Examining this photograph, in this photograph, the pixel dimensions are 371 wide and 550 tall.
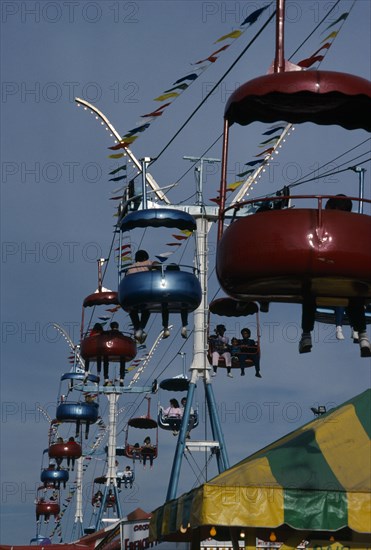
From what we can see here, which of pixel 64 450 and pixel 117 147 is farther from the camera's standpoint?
pixel 64 450

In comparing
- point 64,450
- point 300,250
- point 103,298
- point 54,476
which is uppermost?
point 103,298

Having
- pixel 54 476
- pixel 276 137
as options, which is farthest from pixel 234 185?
pixel 54 476

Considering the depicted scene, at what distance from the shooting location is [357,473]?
36.0 ft

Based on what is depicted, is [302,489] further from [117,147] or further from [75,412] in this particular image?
[75,412]

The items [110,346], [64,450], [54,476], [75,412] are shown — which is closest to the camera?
[110,346]

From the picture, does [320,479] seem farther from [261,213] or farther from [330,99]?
[330,99]

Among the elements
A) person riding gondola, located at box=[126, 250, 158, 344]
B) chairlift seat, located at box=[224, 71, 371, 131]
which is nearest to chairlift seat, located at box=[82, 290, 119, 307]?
person riding gondola, located at box=[126, 250, 158, 344]

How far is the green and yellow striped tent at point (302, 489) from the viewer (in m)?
10.6

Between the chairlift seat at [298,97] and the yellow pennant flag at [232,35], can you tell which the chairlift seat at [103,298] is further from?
the chairlift seat at [298,97]

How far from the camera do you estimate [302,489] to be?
1063 cm

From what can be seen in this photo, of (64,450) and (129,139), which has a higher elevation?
(129,139)

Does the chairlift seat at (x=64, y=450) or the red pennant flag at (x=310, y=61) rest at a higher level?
the red pennant flag at (x=310, y=61)

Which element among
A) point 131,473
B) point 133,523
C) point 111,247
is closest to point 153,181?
point 111,247

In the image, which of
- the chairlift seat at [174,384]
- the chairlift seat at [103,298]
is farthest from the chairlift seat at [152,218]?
the chairlift seat at [174,384]
